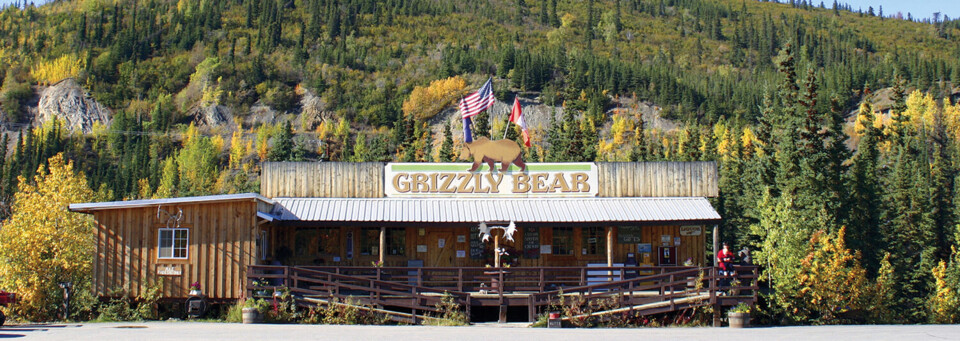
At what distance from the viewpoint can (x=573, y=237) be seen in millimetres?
24812

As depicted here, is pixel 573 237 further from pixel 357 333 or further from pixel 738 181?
pixel 738 181

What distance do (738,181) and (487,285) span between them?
1291 inches

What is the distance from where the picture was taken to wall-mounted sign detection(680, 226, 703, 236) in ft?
79.6

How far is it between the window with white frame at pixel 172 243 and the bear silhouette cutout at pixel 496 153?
28.3 ft

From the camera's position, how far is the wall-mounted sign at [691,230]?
24.2 meters

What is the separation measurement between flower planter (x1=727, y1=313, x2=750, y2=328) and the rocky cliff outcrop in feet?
471

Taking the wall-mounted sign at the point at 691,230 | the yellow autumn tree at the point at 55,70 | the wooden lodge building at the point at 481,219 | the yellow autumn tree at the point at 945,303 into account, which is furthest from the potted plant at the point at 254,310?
the yellow autumn tree at the point at 55,70

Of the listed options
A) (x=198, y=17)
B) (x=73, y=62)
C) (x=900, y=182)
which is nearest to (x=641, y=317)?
(x=900, y=182)

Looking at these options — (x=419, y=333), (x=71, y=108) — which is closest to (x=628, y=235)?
(x=419, y=333)

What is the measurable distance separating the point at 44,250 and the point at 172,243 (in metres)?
3.83

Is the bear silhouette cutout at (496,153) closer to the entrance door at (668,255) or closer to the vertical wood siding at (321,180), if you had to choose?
the vertical wood siding at (321,180)

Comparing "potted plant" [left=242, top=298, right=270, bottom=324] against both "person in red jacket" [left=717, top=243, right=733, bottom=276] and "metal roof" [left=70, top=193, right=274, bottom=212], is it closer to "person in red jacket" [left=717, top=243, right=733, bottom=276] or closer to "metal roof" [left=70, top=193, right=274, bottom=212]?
"metal roof" [left=70, top=193, right=274, bottom=212]

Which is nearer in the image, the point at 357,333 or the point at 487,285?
the point at 357,333

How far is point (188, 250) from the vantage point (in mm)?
20812
